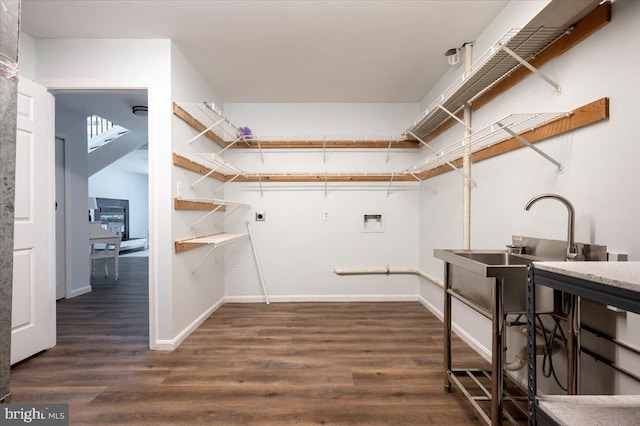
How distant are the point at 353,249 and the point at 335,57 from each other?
81.5 inches

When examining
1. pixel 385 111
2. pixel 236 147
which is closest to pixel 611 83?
pixel 385 111

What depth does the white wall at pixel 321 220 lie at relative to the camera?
3484 millimetres

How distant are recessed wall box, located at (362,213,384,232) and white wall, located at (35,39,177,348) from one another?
212 centimetres

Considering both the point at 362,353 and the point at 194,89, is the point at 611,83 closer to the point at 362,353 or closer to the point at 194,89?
the point at 362,353

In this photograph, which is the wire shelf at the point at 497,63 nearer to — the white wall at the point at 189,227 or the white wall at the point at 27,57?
the white wall at the point at 189,227

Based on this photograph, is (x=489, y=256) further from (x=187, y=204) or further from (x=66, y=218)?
(x=66, y=218)

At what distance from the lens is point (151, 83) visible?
2.26 meters

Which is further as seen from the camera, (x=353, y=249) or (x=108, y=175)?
(x=108, y=175)

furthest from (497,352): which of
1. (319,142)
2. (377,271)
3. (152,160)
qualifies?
(319,142)

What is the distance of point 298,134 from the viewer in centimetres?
347

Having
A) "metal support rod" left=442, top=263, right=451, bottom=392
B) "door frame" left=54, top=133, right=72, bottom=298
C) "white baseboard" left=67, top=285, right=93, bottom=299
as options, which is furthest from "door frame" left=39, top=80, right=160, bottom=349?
"white baseboard" left=67, top=285, right=93, bottom=299

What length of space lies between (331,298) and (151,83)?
9.20 ft

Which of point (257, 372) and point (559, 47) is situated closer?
point (559, 47)

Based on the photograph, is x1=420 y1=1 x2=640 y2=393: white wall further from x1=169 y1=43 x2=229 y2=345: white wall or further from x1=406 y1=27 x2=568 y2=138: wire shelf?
x1=169 y1=43 x2=229 y2=345: white wall
